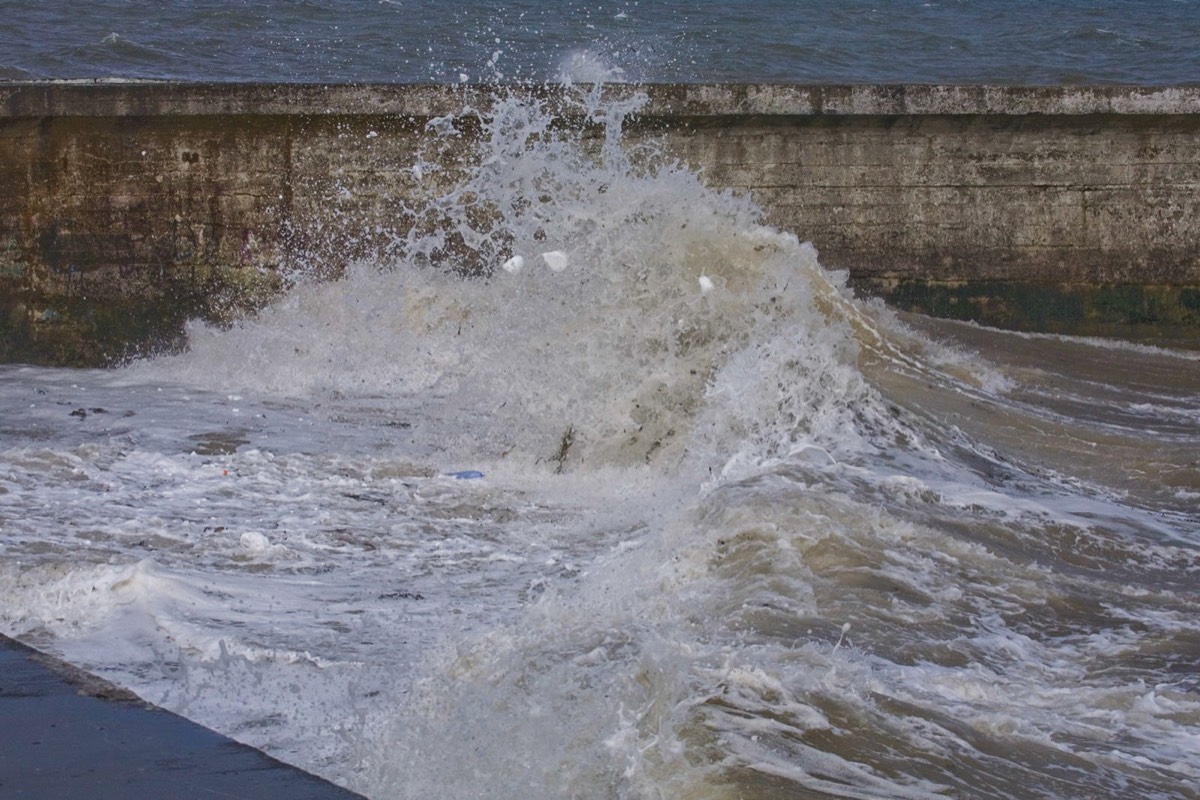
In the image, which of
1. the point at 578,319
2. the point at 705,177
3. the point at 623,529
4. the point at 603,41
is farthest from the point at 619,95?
the point at 603,41

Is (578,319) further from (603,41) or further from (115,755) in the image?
(603,41)

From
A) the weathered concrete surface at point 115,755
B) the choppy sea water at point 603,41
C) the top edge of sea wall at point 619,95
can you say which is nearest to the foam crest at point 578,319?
the top edge of sea wall at point 619,95

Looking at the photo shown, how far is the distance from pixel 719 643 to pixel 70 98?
8097 millimetres

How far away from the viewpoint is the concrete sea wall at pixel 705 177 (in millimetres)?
10227

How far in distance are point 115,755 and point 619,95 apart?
780cm

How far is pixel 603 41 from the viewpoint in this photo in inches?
655

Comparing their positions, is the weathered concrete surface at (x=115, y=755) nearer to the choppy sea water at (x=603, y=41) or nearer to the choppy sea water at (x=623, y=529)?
the choppy sea water at (x=623, y=529)

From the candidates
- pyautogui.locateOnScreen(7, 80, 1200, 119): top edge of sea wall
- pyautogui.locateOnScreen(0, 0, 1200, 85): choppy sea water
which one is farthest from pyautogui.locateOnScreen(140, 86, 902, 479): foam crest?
pyautogui.locateOnScreen(0, 0, 1200, 85): choppy sea water

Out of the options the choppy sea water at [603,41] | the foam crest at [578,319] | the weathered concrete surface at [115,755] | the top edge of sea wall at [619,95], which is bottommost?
the weathered concrete surface at [115,755]

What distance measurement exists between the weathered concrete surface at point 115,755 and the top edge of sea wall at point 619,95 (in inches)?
284

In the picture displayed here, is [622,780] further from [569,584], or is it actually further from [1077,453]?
[1077,453]

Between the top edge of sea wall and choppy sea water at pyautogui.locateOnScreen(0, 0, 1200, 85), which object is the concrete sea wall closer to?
the top edge of sea wall

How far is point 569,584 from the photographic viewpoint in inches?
173

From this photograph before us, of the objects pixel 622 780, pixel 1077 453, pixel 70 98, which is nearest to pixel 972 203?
pixel 1077 453
